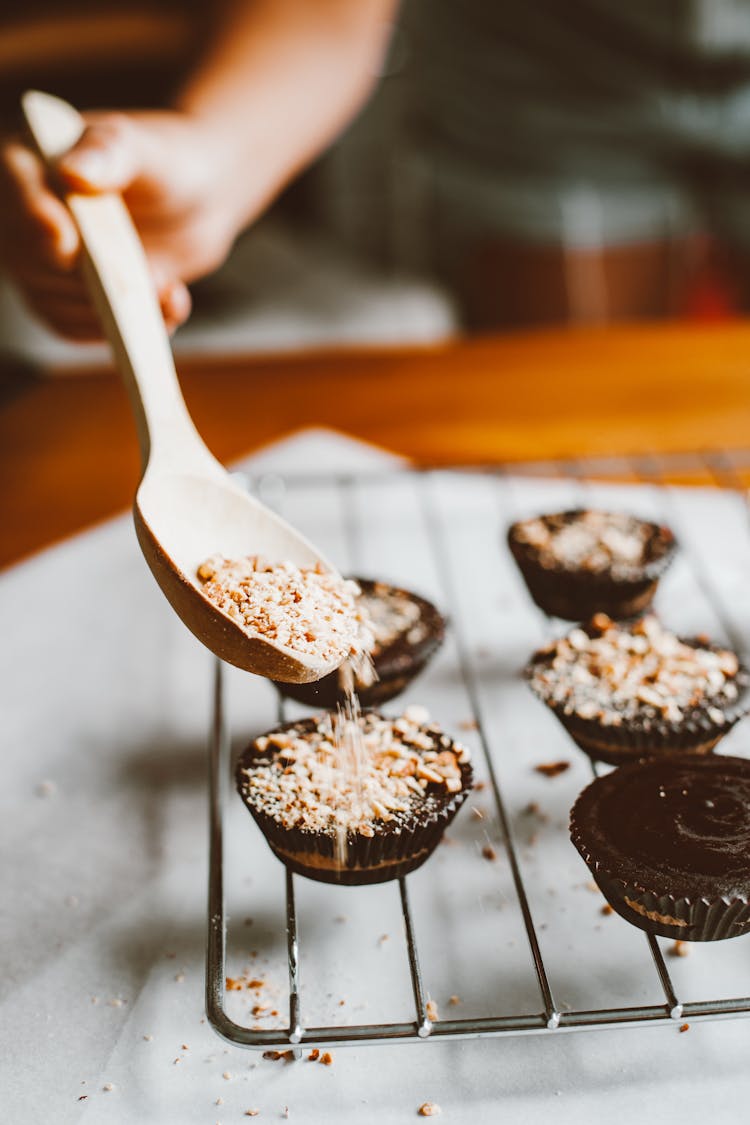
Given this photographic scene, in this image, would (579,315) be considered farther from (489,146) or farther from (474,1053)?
(474,1053)

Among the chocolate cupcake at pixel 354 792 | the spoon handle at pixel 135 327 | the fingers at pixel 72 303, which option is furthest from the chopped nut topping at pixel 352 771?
the fingers at pixel 72 303


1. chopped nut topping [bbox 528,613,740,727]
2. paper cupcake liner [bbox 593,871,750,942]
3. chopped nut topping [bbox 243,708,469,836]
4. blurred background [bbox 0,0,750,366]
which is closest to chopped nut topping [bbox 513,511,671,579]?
chopped nut topping [bbox 528,613,740,727]

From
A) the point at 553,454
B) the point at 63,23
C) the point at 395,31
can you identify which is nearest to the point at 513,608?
the point at 553,454

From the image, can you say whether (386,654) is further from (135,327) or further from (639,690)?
(135,327)

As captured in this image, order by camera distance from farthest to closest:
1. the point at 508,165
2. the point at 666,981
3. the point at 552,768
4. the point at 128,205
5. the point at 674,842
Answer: the point at 508,165 → the point at 128,205 → the point at 552,768 → the point at 674,842 → the point at 666,981

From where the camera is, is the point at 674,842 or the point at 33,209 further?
the point at 33,209

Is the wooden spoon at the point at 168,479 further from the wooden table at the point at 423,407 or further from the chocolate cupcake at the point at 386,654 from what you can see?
the wooden table at the point at 423,407

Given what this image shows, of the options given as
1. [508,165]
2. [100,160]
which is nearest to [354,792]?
[100,160]

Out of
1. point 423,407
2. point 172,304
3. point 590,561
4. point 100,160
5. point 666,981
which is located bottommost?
point 423,407
